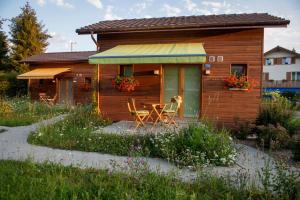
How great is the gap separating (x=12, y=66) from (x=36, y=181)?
33.5 m

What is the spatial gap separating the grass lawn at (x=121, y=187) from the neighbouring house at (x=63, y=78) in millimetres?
17346

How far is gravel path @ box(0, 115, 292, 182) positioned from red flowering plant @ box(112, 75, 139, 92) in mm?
4477

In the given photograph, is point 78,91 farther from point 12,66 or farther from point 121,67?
point 12,66

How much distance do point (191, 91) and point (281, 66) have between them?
1470 inches

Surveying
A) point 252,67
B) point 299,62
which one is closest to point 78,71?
point 252,67

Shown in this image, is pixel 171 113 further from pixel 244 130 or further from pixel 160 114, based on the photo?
pixel 244 130

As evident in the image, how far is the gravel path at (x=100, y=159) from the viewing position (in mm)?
5605

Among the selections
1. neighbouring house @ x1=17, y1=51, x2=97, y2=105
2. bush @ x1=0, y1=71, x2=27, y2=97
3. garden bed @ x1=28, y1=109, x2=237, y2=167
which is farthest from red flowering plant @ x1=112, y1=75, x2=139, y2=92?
bush @ x1=0, y1=71, x2=27, y2=97

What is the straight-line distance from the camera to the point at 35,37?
116 ft

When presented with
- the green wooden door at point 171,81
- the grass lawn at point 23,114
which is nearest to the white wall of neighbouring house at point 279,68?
the green wooden door at point 171,81

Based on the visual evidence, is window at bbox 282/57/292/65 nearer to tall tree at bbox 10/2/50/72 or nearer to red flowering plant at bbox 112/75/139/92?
tall tree at bbox 10/2/50/72

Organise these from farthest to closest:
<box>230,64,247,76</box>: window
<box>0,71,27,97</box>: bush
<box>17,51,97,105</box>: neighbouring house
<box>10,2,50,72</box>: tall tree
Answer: <box>10,2,50,72</box>: tall tree → <box>0,71,27,97</box>: bush → <box>17,51,97,105</box>: neighbouring house → <box>230,64,247,76</box>: window

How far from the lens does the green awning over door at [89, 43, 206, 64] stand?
912 centimetres

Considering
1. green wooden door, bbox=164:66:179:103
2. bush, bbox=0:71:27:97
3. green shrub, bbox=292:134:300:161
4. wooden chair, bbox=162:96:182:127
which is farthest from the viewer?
bush, bbox=0:71:27:97
